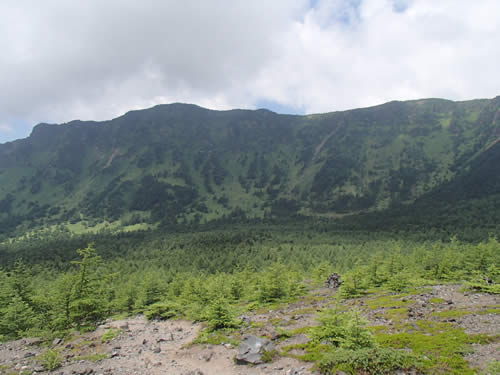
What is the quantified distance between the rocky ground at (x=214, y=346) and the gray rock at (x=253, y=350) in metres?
0.40

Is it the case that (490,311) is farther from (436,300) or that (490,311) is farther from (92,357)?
(92,357)

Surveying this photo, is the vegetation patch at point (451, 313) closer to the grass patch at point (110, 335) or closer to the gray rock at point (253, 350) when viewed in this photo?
the gray rock at point (253, 350)

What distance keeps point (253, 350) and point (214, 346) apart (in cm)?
524

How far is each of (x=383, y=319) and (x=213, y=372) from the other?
1696 centimetres

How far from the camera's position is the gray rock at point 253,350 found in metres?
18.5

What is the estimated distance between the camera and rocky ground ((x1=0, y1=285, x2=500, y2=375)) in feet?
61.7

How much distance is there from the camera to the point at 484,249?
49312 mm

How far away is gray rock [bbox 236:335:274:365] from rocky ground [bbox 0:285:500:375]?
1.31ft

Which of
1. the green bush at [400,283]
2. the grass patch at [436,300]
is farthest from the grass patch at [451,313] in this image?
the green bush at [400,283]

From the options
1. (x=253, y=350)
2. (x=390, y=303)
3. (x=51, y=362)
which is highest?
(x=253, y=350)

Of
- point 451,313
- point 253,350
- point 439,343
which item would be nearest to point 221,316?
point 253,350

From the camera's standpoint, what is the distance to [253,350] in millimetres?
19234

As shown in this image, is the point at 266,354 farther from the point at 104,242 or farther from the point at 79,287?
the point at 104,242

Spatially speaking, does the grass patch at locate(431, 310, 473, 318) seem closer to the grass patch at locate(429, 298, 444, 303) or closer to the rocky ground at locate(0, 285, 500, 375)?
the rocky ground at locate(0, 285, 500, 375)
